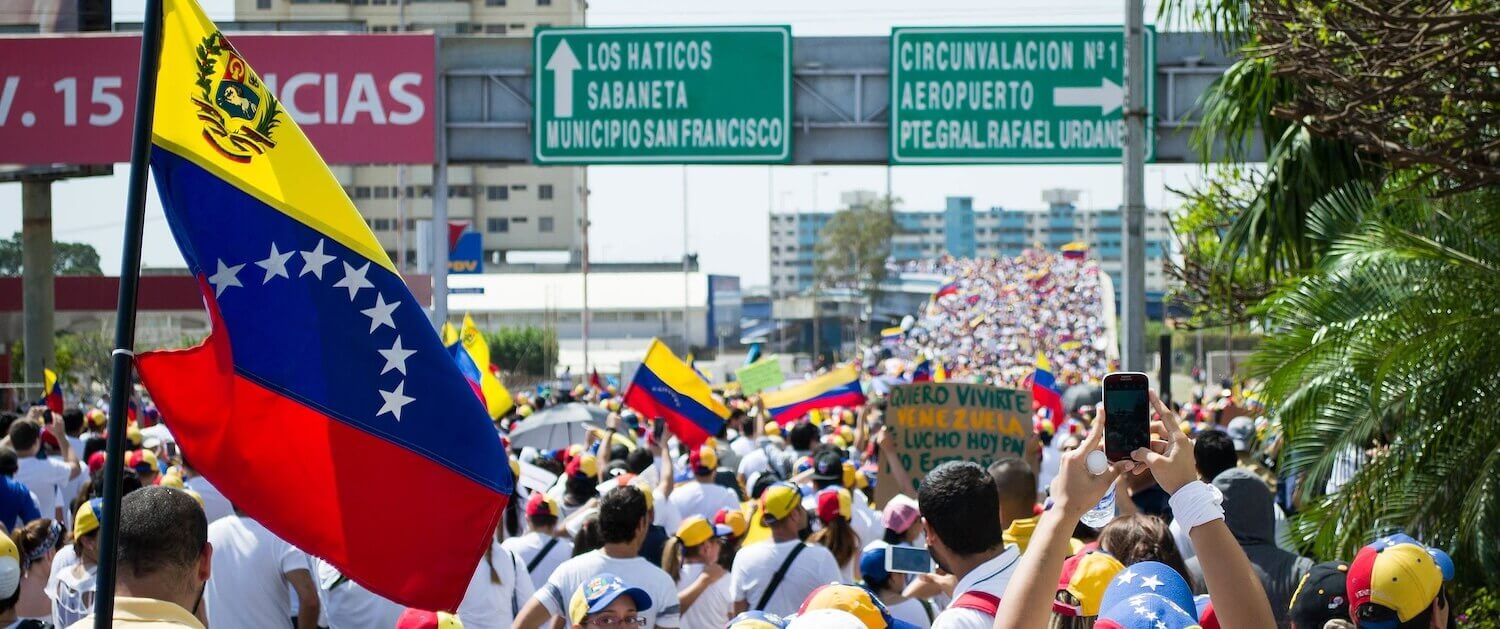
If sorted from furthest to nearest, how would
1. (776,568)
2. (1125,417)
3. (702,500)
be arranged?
(702,500) < (776,568) < (1125,417)

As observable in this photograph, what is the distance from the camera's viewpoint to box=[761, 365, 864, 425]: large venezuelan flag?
1761cm

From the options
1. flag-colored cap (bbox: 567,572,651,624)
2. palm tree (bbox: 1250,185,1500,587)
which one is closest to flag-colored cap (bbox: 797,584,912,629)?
flag-colored cap (bbox: 567,572,651,624)

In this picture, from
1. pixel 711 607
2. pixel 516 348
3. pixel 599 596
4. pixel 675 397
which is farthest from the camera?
pixel 516 348

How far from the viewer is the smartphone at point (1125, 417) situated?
335 cm

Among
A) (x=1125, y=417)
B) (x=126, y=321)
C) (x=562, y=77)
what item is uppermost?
(x=562, y=77)

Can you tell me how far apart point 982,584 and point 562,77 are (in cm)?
1365

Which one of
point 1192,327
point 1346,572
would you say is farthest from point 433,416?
point 1192,327

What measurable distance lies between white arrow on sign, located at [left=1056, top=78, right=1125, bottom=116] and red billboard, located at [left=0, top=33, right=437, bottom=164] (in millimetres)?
6795

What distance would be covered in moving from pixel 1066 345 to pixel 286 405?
202 feet

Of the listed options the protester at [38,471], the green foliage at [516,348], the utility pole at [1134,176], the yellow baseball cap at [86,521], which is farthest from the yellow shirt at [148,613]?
the green foliage at [516,348]

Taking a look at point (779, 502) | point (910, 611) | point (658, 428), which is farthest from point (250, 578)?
point (658, 428)

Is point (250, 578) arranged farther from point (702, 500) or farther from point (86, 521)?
point (702, 500)

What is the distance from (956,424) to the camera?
1090 cm

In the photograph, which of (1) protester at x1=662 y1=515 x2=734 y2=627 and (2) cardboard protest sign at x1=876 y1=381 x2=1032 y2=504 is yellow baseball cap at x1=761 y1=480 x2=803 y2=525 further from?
(2) cardboard protest sign at x1=876 y1=381 x2=1032 y2=504
